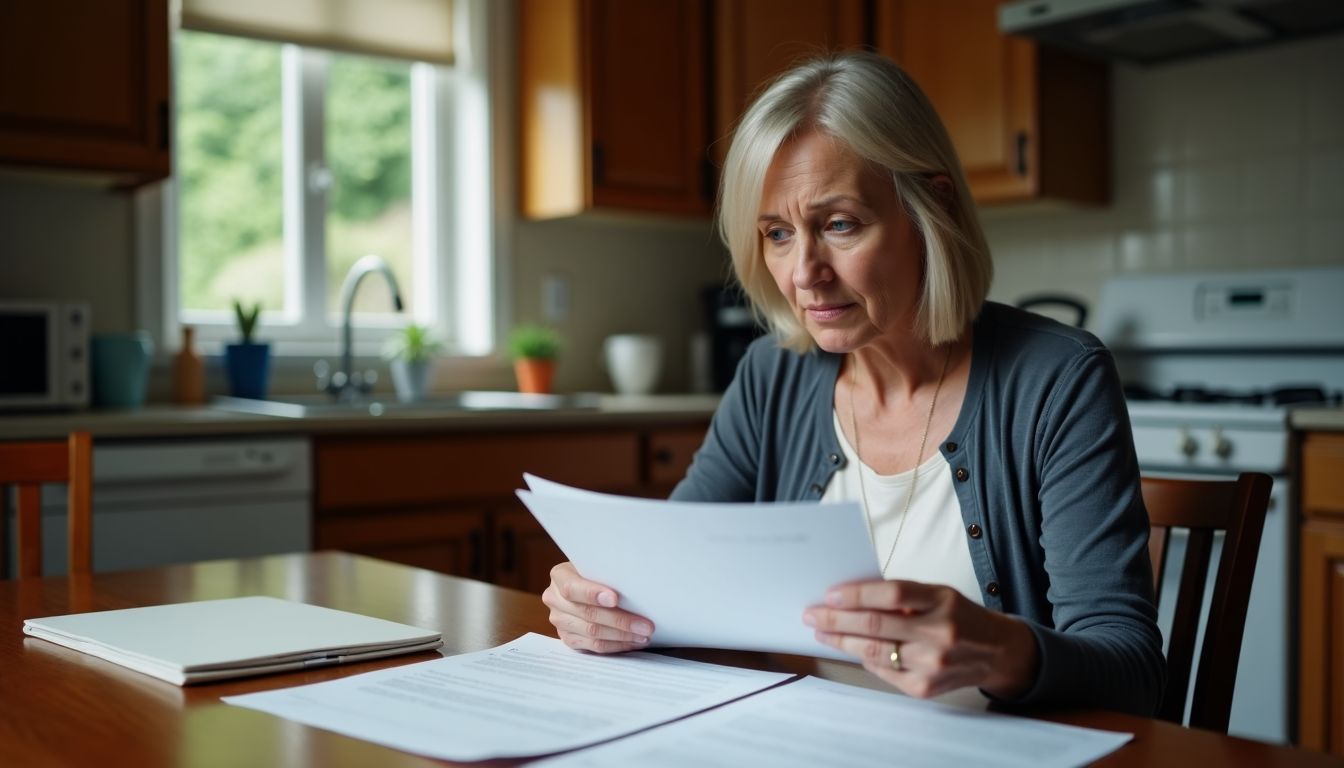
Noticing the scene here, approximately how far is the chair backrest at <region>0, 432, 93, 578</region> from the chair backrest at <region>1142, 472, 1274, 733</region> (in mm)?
1206

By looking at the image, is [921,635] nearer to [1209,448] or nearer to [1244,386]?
[1209,448]

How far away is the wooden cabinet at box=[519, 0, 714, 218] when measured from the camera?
3340 millimetres

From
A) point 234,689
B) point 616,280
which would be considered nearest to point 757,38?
point 616,280

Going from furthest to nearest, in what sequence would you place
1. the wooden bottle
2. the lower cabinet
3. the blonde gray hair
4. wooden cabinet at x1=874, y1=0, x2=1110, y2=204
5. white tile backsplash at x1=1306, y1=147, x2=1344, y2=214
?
1. wooden cabinet at x1=874, y1=0, x2=1110, y2=204
2. white tile backsplash at x1=1306, y1=147, x2=1344, y2=214
3. the wooden bottle
4. the lower cabinet
5. the blonde gray hair

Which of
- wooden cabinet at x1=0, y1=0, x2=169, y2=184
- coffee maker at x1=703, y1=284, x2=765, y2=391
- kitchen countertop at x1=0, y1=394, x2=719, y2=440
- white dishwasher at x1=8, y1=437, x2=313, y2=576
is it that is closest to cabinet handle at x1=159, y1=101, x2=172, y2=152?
wooden cabinet at x1=0, y1=0, x2=169, y2=184

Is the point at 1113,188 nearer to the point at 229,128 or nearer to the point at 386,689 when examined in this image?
the point at 229,128

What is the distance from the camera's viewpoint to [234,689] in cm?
92

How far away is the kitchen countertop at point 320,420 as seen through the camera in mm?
2295

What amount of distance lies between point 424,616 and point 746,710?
433 millimetres

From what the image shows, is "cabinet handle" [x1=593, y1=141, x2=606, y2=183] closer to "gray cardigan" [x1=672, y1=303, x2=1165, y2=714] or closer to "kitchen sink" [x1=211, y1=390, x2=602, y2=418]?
"kitchen sink" [x1=211, y1=390, x2=602, y2=418]

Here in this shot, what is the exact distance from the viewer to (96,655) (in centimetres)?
103

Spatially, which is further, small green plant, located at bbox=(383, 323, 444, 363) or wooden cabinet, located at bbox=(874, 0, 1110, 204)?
wooden cabinet, located at bbox=(874, 0, 1110, 204)

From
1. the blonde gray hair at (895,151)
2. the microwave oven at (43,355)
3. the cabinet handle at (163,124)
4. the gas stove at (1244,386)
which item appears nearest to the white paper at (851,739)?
the blonde gray hair at (895,151)

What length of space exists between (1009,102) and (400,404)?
179cm
